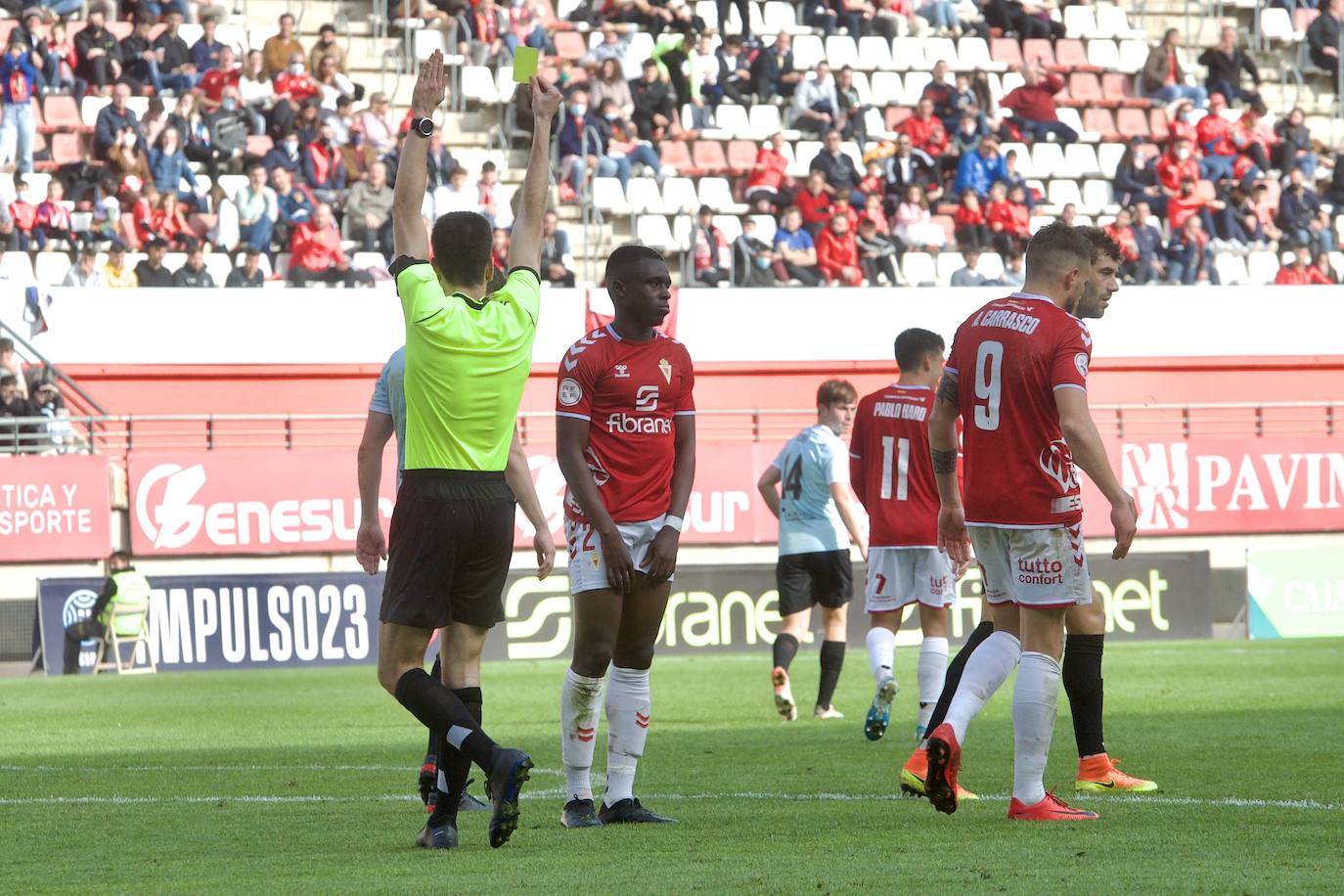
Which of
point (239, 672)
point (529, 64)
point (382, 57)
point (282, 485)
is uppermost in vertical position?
point (382, 57)

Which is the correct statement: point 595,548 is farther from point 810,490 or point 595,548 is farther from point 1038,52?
point 1038,52

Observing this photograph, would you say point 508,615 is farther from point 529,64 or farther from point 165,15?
point 529,64

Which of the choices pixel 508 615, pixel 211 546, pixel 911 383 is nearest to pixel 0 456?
pixel 211 546

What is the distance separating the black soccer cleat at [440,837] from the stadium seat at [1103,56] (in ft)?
91.7

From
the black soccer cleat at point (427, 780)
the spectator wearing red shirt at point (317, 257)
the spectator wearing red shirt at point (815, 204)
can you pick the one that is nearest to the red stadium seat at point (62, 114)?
the spectator wearing red shirt at point (317, 257)

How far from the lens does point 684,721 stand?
13133 millimetres

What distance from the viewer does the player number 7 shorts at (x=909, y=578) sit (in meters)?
11.1

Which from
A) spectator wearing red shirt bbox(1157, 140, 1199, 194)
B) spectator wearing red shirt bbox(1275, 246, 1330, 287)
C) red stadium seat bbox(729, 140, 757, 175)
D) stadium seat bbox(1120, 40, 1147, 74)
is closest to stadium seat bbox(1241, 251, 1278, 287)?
spectator wearing red shirt bbox(1275, 246, 1330, 287)

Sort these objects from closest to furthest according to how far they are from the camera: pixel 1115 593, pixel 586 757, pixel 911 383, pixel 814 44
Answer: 1. pixel 586 757
2. pixel 911 383
3. pixel 1115 593
4. pixel 814 44

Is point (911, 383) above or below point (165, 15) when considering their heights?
below

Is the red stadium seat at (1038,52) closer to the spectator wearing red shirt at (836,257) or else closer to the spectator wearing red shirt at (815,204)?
the spectator wearing red shirt at (815,204)

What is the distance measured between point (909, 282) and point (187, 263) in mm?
9646

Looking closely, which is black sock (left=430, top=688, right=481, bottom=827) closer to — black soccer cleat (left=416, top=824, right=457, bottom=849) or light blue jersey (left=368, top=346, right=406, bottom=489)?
black soccer cleat (left=416, top=824, right=457, bottom=849)

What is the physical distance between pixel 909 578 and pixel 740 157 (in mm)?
18876
